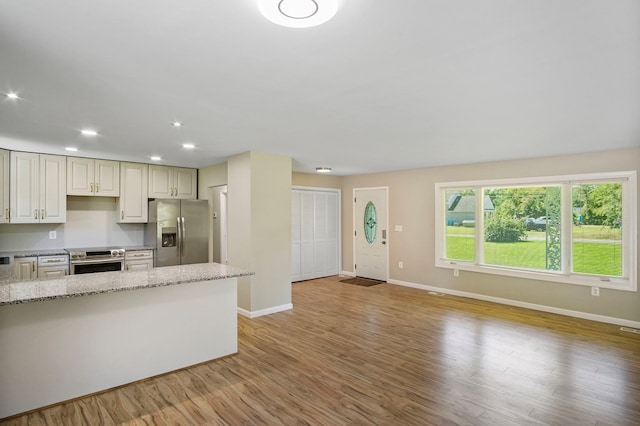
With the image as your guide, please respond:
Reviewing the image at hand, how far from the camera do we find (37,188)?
4934 mm

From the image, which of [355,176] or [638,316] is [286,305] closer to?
[355,176]

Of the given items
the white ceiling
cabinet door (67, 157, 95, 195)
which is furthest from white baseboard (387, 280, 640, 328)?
cabinet door (67, 157, 95, 195)

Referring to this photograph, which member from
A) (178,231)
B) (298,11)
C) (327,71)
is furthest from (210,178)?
(298,11)

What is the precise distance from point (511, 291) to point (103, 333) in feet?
18.5

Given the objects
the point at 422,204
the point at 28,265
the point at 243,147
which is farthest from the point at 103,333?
the point at 422,204

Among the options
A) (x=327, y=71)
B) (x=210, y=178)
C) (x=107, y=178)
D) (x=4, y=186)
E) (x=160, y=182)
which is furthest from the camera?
(x=210, y=178)

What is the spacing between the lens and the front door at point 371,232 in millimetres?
7348

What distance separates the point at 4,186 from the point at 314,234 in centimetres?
525

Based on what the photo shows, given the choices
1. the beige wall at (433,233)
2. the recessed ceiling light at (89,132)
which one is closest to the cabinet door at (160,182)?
the recessed ceiling light at (89,132)

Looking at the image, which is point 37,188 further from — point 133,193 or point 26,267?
point 133,193

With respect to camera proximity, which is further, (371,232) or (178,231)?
(371,232)

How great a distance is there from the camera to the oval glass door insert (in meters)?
7.54

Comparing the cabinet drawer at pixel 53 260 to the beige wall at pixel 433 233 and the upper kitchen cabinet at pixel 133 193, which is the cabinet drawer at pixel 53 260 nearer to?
the upper kitchen cabinet at pixel 133 193

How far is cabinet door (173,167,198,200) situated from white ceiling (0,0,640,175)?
89.2 inches
